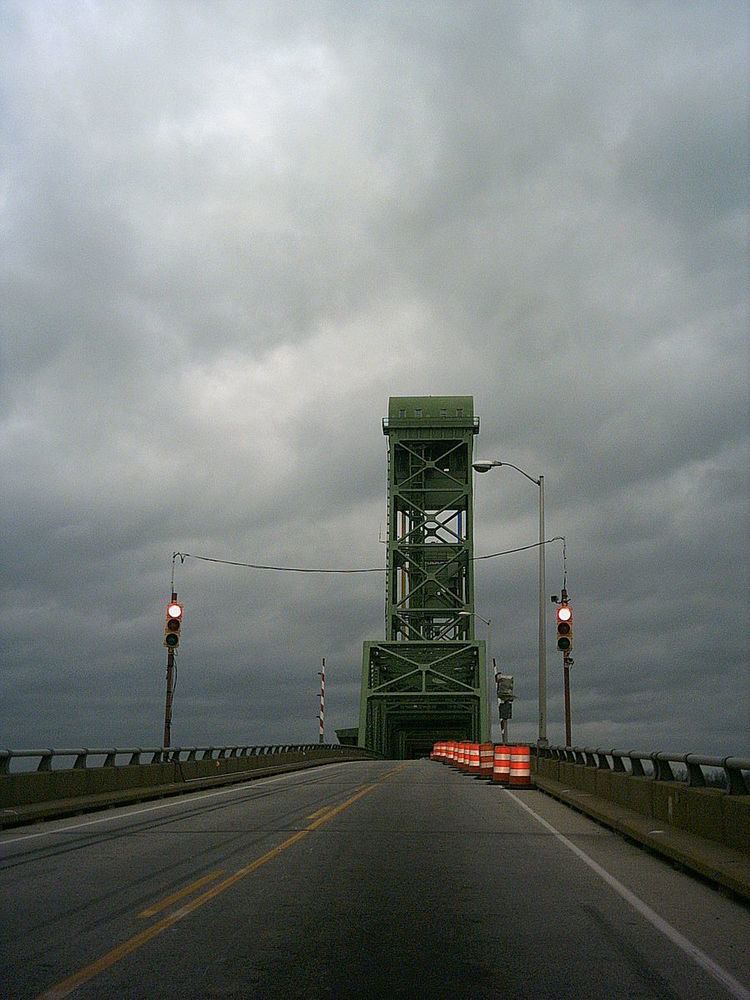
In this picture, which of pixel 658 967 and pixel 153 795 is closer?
pixel 658 967

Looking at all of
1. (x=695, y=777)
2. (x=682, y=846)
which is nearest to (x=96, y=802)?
(x=695, y=777)

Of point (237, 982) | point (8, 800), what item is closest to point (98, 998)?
point (237, 982)

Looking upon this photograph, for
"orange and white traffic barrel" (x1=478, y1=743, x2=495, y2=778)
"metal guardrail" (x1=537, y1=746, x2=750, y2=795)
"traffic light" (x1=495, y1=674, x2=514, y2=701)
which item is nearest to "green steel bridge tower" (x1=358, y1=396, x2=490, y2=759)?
"traffic light" (x1=495, y1=674, x2=514, y2=701)

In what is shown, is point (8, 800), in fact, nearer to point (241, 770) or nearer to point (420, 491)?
point (241, 770)

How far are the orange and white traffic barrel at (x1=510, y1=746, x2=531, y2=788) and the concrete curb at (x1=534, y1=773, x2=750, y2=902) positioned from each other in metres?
8.19

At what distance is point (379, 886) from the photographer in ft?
34.1

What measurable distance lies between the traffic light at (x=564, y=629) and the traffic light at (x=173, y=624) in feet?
33.0

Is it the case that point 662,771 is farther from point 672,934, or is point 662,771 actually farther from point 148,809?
point 148,809

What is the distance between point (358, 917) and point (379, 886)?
1725mm

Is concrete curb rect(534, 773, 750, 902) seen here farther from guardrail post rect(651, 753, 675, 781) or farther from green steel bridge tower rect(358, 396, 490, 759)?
green steel bridge tower rect(358, 396, 490, 759)

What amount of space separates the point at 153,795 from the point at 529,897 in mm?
15457

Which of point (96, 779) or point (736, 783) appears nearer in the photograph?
point (736, 783)

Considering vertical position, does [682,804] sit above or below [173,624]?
below

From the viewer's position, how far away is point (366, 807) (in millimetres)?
20906
